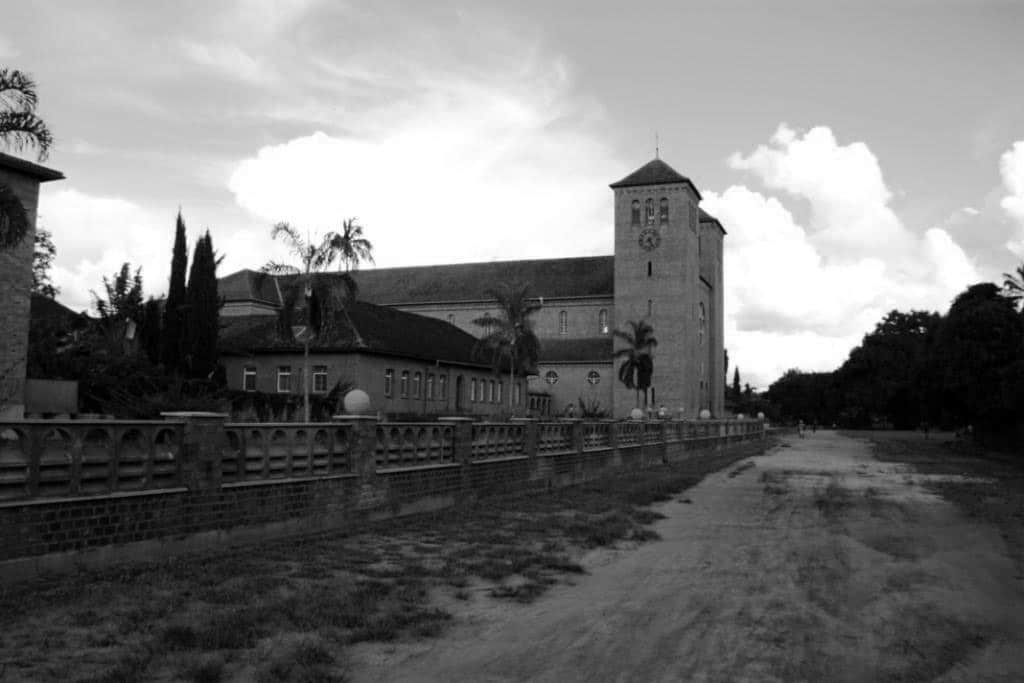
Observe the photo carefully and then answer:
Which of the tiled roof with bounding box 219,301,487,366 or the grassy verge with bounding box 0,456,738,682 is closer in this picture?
the grassy verge with bounding box 0,456,738,682

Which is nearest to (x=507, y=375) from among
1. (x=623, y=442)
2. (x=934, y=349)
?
(x=934, y=349)

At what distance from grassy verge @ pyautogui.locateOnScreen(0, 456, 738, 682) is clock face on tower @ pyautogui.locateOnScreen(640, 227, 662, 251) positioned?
200 ft

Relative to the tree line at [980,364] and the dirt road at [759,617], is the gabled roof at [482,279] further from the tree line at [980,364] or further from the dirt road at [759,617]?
the dirt road at [759,617]

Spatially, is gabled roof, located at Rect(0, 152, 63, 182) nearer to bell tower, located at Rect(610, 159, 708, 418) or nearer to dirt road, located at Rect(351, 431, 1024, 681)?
dirt road, located at Rect(351, 431, 1024, 681)

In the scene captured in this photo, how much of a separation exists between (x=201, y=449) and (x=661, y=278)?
64234 millimetres

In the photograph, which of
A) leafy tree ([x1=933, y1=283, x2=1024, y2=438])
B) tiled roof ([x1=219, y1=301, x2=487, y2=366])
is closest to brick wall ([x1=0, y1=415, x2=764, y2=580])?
tiled roof ([x1=219, y1=301, x2=487, y2=366])

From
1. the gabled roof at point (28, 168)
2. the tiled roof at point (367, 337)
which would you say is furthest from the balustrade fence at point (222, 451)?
the tiled roof at point (367, 337)

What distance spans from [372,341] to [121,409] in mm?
17670

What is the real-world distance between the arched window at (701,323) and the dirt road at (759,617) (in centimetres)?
6293

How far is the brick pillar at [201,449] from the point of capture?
33.3ft

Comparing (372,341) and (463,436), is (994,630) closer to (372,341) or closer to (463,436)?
(463,436)

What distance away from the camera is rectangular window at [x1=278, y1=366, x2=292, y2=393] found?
148 feet

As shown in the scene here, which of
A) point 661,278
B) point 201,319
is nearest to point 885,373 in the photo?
point 661,278

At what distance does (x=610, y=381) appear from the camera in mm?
74250
